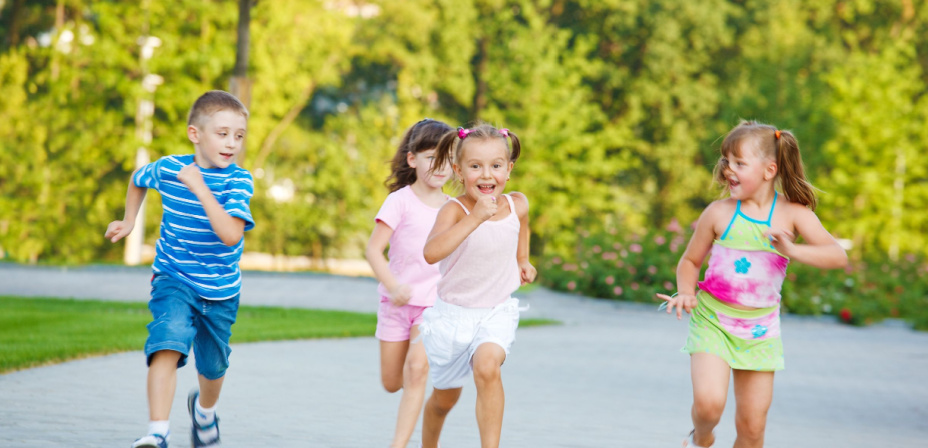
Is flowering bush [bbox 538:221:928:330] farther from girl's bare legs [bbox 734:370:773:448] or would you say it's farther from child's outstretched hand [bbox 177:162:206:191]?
child's outstretched hand [bbox 177:162:206:191]

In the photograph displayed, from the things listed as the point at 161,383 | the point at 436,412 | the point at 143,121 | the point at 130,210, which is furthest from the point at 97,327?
the point at 143,121

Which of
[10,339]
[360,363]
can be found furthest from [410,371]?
[10,339]

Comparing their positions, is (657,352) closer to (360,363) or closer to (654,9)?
(360,363)

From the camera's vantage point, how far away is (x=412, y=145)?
5410mm

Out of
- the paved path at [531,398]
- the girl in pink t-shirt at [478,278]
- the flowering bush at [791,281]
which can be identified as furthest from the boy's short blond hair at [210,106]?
the flowering bush at [791,281]

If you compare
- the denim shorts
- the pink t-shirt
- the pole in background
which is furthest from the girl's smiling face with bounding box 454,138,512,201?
the pole in background

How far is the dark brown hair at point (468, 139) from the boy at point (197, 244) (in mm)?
881

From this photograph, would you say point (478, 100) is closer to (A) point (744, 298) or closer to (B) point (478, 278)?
(B) point (478, 278)

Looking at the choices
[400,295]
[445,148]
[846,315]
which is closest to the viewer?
[400,295]

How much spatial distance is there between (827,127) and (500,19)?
461 inches

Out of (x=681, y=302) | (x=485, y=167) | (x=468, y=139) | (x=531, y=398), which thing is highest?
(x=468, y=139)

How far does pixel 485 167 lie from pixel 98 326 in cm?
827

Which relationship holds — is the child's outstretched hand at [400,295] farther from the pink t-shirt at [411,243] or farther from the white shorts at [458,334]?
the pink t-shirt at [411,243]

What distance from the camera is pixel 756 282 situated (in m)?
4.55
